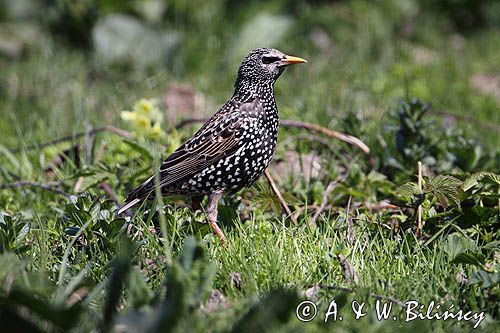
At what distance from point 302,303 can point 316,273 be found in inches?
19.3

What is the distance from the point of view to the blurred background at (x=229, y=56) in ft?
23.4

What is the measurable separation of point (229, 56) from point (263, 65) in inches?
137

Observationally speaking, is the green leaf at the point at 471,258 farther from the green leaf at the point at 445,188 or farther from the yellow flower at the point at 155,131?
the yellow flower at the point at 155,131

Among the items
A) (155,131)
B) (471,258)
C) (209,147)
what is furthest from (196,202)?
(471,258)

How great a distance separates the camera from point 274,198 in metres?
4.84

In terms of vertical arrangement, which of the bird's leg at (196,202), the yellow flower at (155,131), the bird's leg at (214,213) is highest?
the yellow flower at (155,131)

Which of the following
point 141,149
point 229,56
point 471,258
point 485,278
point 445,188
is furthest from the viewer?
point 229,56

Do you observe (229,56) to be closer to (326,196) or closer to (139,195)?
(326,196)

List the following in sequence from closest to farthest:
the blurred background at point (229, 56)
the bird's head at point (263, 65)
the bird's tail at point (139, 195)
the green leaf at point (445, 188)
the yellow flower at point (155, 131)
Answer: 1. the green leaf at point (445, 188)
2. the bird's tail at point (139, 195)
3. the bird's head at point (263, 65)
4. the yellow flower at point (155, 131)
5. the blurred background at point (229, 56)

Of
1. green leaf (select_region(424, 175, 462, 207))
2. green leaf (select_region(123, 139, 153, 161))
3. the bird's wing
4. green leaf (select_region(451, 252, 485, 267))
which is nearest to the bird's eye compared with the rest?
the bird's wing

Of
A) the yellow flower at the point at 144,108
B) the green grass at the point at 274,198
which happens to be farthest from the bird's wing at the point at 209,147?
the yellow flower at the point at 144,108

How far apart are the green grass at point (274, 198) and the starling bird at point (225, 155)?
0.16 metres

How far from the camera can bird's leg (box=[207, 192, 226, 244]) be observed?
4.31 m

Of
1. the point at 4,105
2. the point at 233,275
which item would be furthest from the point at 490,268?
the point at 4,105
